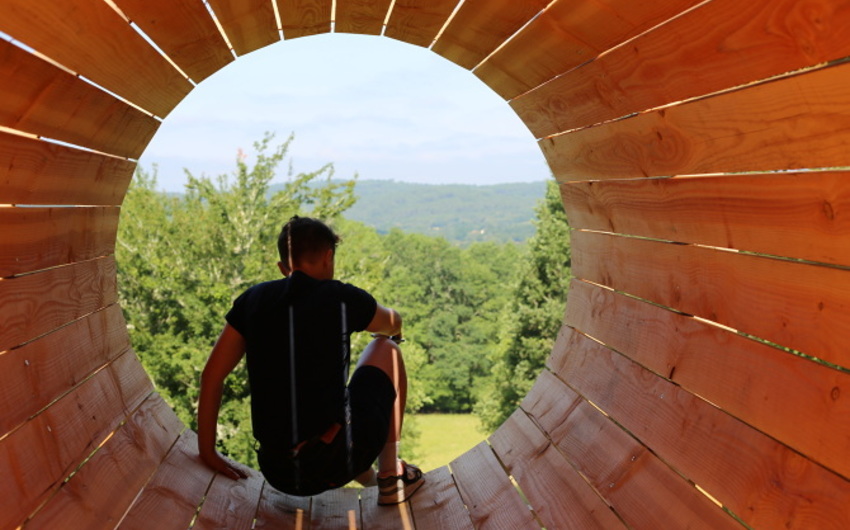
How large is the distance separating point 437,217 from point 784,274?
369ft

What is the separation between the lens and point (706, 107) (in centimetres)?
189

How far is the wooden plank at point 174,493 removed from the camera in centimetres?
259

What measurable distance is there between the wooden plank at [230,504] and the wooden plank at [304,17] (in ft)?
6.49

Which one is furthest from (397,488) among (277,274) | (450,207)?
(450,207)

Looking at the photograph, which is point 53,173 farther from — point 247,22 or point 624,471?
point 624,471

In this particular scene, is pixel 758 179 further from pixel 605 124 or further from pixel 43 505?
pixel 43 505

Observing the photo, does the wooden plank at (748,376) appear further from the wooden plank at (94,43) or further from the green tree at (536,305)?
the green tree at (536,305)

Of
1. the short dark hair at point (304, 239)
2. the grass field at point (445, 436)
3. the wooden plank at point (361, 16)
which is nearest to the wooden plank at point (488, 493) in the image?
the short dark hair at point (304, 239)

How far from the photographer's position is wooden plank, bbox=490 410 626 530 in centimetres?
255

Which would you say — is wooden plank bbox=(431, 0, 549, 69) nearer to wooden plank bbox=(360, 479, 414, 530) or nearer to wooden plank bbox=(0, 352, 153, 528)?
wooden plank bbox=(0, 352, 153, 528)

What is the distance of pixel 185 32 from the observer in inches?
94.3

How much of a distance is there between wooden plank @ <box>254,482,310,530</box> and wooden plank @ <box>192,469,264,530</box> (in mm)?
31

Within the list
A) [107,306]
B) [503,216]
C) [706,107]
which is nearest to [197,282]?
[107,306]

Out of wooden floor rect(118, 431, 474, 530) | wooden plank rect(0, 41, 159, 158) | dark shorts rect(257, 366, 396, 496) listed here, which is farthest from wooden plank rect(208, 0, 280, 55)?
wooden floor rect(118, 431, 474, 530)
